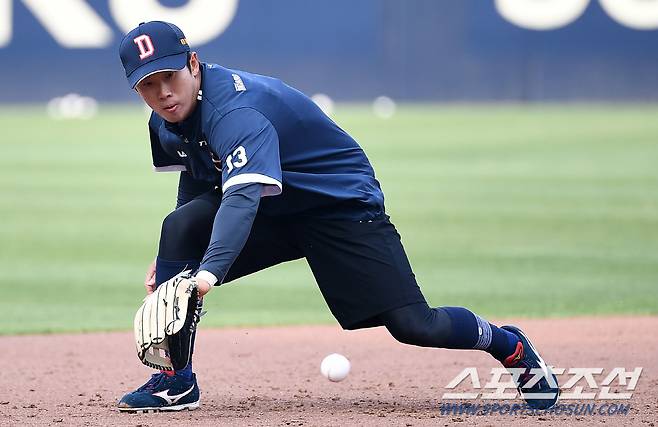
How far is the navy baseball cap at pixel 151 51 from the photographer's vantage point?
3895 millimetres

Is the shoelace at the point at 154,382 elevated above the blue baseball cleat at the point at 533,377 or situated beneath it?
elevated above

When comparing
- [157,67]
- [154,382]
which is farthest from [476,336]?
[157,67]

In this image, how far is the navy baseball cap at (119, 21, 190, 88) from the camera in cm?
389

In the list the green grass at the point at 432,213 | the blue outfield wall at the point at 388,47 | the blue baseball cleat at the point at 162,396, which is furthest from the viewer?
the blue outfield wall at the point at 388,47

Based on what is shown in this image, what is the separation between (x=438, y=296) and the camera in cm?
794

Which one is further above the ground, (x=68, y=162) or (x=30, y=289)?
(x=68, y=162)

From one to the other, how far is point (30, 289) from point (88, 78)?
35.4ft

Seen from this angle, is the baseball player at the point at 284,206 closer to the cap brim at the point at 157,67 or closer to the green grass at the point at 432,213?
the cap brim at the point at 157,67

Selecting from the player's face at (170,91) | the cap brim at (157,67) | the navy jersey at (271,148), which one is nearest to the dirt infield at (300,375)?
the navy jersey at (271,148)

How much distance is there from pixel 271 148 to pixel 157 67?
17.7 inches

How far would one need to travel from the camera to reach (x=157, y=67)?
388cm

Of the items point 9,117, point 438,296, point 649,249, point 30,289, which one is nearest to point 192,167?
point 438,296

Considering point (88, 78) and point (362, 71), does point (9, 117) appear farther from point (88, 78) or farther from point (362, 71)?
point (362, 71)

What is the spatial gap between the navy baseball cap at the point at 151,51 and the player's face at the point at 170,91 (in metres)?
0.03
